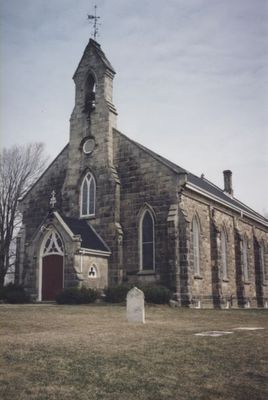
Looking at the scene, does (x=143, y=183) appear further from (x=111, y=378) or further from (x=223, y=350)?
(x=111, y=378)

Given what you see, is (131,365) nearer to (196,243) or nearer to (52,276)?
(52,276)

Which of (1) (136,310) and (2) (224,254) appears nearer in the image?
(1) (136,310)

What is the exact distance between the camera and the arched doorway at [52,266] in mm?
25703

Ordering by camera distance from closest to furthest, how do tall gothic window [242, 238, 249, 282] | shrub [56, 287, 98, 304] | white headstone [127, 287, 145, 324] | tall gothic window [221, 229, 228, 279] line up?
white headstone [127, 287, 145, 324] → shrub [56, 287, 98, 304] → tall gothic window [221, 229, 228, 279] → tall gothic window [242, 238, 249, 282]

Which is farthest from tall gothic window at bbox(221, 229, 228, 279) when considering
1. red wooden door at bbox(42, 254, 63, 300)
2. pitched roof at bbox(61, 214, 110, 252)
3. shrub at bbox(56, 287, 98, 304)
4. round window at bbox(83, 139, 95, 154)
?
red wooden door at bbox(42, 254, 63, 300)

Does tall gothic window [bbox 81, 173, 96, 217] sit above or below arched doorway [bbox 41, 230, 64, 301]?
above

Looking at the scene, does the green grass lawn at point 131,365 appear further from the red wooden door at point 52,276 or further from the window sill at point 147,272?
the red wooden door at point 52,276

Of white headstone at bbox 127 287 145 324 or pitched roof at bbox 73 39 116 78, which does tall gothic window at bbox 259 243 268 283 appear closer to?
pitched roof at bbox 73 39 116 78

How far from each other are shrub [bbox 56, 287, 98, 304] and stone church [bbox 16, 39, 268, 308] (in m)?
1.15

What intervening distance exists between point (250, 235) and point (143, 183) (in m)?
16.0

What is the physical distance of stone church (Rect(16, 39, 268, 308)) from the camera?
25.0 metres

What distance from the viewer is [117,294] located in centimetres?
2383

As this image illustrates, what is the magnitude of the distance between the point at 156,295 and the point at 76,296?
4124mm

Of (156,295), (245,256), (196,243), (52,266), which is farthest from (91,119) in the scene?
(245,256)
